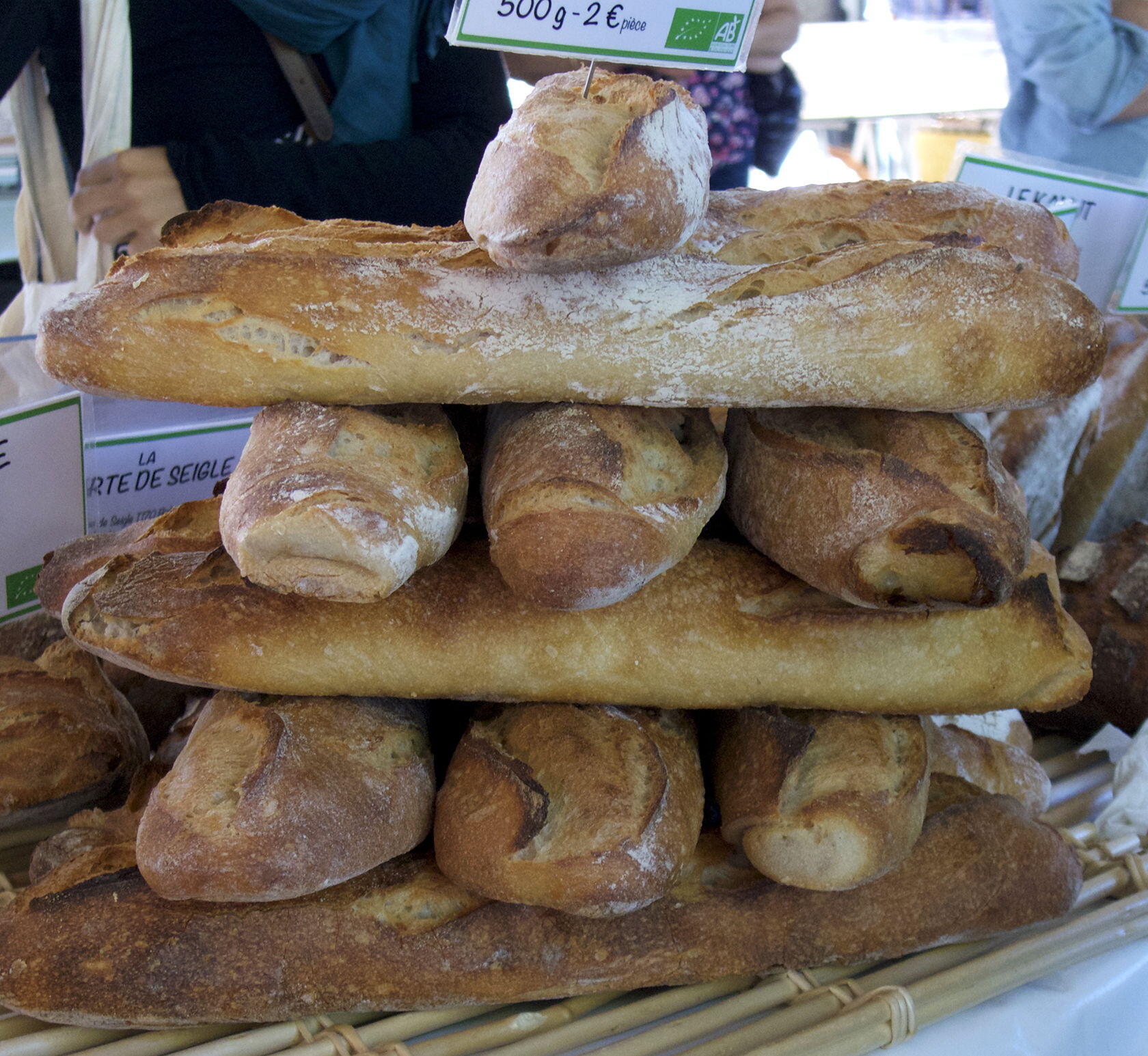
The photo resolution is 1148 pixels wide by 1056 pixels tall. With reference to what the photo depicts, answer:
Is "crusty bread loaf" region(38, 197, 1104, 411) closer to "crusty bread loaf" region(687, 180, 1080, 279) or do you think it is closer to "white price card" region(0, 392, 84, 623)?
"crusty bread loaf" region(687, 180, 1080, 279)

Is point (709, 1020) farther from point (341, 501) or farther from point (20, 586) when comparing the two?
point (20, 586)

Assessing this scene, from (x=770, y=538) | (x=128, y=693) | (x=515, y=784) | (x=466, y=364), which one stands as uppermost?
(x=466, y=364)

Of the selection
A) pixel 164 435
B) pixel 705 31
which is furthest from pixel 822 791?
pixel 164 435

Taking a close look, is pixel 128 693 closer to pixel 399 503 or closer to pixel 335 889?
pixel 335 889

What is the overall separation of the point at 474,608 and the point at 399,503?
0.20m

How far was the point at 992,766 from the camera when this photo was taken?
1.28m

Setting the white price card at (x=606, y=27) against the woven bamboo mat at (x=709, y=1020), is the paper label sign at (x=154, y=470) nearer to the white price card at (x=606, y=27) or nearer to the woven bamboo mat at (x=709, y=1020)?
the woven bamboo mat at (x=709, y=1020)

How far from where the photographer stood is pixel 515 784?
961mm

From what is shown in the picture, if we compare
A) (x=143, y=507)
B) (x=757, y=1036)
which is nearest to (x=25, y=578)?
(x=143, y=507)

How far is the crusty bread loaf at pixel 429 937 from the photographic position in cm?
96

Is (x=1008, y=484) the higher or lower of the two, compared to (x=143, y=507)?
higher

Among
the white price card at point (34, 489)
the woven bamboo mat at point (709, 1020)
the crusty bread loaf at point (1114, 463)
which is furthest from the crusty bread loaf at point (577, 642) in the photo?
the crusty bread loaf at point (1114, 463)

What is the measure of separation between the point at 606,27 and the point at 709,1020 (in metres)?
0.95

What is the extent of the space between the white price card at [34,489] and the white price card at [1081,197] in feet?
4.94
